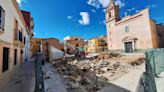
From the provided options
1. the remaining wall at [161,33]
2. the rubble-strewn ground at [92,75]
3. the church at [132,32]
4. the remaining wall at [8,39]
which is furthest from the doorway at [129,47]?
the remaining wall at [8,39]

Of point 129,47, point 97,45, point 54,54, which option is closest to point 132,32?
point 129,47

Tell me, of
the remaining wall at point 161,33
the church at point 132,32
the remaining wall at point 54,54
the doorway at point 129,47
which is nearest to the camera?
the remaining wall at point 54,54

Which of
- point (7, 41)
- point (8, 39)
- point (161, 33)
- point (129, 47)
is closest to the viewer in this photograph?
point (7, 41)

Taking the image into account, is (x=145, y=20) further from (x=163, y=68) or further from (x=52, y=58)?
(x=52, y=58)

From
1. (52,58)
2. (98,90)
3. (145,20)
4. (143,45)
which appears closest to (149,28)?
(145,20)

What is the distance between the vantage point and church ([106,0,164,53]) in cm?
1858

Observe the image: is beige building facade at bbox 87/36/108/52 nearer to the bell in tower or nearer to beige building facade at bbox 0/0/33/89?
the bell in tower

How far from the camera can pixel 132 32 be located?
68.7 ft

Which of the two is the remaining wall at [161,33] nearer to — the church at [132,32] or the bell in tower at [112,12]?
the church at [132,32]

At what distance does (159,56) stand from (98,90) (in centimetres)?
435

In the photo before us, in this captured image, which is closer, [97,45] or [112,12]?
[112,12]

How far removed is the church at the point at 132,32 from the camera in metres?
18.6

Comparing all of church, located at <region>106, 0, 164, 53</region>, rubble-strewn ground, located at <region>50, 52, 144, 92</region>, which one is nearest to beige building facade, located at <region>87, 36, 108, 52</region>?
church, located at <region>106, 0, 164, 53</region>

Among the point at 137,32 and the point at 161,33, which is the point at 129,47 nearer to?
the point at 137,32
